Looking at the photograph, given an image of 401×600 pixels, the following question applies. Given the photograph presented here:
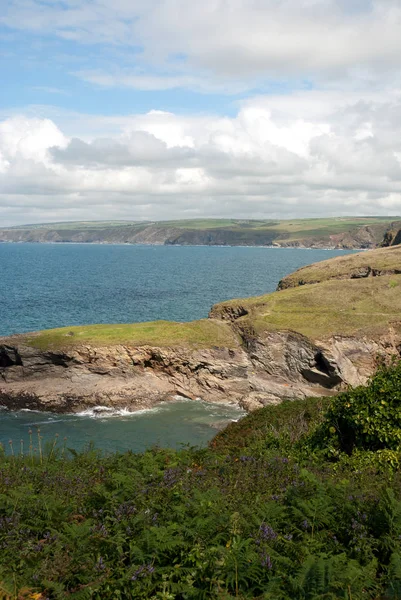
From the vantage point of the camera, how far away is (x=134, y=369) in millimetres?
45875

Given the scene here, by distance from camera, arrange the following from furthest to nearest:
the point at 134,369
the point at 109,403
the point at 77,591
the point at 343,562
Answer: the point at 134,369 < the point at 109,403 < the point at 343,562 < the point at 77,591

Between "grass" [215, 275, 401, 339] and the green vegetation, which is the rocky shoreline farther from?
the green vegetation

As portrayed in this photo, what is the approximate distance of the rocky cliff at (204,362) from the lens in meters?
43.4

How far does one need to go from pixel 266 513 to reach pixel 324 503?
1.16m

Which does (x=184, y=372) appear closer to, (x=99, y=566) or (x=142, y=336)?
(x=142, y=336)

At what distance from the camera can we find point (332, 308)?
181ft

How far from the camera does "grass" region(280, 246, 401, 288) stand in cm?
7331

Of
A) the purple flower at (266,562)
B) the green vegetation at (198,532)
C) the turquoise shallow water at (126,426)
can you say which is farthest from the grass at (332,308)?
the purple flower at (266,562)

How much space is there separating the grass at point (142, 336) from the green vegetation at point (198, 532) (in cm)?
3396

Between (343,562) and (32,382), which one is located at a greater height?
(343,562)

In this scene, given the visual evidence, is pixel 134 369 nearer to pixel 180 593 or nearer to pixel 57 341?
pixel 57 341

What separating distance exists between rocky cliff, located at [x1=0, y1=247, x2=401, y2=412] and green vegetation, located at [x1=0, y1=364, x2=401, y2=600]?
31238 mm

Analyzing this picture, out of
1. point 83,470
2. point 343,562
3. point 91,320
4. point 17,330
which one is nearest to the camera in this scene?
point 343,562

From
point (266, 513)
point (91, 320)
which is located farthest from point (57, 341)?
point (266, 513)
